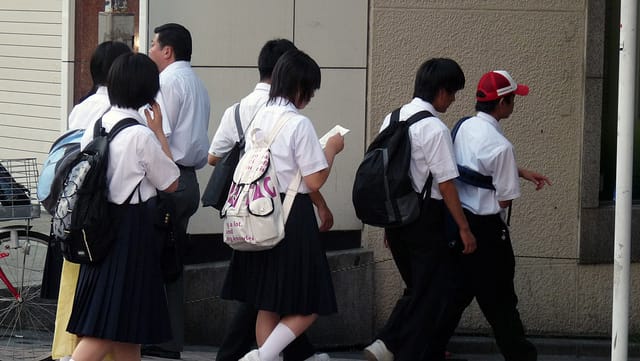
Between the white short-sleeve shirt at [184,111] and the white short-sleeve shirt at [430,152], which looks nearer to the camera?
the white short-sleeve shirt at [430,152]

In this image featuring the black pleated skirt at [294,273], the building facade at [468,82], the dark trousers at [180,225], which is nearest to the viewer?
the black pleated skirt at [294,273]

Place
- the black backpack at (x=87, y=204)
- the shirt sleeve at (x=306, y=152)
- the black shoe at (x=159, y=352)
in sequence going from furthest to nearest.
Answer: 1. the black shoe at (x=159, y=352)
2. the shirt sleeve at (x=306, y=152)
3. the black backpack at (x=87, y=204)

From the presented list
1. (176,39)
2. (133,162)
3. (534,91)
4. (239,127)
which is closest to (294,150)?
(239,127)

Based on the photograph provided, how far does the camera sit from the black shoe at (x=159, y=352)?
273 inches

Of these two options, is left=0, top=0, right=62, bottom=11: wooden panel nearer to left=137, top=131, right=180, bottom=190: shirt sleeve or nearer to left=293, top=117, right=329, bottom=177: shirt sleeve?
left=293, top=117, right=329, bottom=177: shirt sleeve

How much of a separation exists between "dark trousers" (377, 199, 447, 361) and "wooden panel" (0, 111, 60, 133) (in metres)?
4.76

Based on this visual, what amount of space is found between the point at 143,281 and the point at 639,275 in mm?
4190

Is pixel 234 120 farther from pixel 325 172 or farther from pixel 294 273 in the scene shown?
pixel 294 273

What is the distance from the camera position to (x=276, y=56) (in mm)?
6422

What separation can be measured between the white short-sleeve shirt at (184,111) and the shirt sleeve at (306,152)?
1.20 m

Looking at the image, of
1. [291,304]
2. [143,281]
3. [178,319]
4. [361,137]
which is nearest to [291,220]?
[291,304]

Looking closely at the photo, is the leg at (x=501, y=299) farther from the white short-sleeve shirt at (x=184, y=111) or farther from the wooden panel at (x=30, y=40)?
the wooden panel at (x=30, y=40)

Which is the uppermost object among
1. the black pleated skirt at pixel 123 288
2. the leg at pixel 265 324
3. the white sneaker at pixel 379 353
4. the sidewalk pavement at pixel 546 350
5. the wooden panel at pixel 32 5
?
the wooden panel at pixel 32 5

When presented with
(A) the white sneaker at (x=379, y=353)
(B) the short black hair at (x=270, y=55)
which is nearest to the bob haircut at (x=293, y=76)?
(B) the short black hair at (x=270, y=55)
